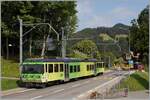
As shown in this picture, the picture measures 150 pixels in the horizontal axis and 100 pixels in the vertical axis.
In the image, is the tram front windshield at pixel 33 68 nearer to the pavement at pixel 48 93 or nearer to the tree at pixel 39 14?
the pavement at pixel 48 93

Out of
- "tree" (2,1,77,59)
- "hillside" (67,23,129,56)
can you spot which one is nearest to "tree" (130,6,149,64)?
"tree" (2,1,77,59)

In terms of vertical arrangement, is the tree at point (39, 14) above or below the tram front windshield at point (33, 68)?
above

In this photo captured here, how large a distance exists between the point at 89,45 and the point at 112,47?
43.4 meters

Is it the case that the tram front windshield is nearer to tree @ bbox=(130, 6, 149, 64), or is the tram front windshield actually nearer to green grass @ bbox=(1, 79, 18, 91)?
green grass @ bbox=(1, 79, 18, 91)

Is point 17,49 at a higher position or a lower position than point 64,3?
lower

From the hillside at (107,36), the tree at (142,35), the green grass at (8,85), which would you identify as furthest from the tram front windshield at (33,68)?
the hillside at (107,36)

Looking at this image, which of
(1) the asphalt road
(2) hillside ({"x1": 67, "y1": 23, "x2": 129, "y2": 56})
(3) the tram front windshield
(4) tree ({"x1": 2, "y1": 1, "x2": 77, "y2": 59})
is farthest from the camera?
(2) hillside ({"x1": 67, "y1": 23, "x2": 129, "y2": 56})

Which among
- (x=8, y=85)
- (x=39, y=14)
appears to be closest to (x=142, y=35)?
(x=39, y=14)

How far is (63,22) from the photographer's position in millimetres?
83375

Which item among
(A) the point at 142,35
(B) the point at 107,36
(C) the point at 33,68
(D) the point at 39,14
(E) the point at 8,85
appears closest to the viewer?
(C) the point at 33,68

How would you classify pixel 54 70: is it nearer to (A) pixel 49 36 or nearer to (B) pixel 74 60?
(B) pixel 74 60

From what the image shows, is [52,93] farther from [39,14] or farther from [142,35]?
[39,14]

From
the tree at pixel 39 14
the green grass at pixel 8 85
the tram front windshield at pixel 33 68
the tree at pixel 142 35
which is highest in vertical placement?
the tree at pixel 39 14

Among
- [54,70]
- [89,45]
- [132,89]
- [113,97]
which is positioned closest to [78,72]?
[54,70]
